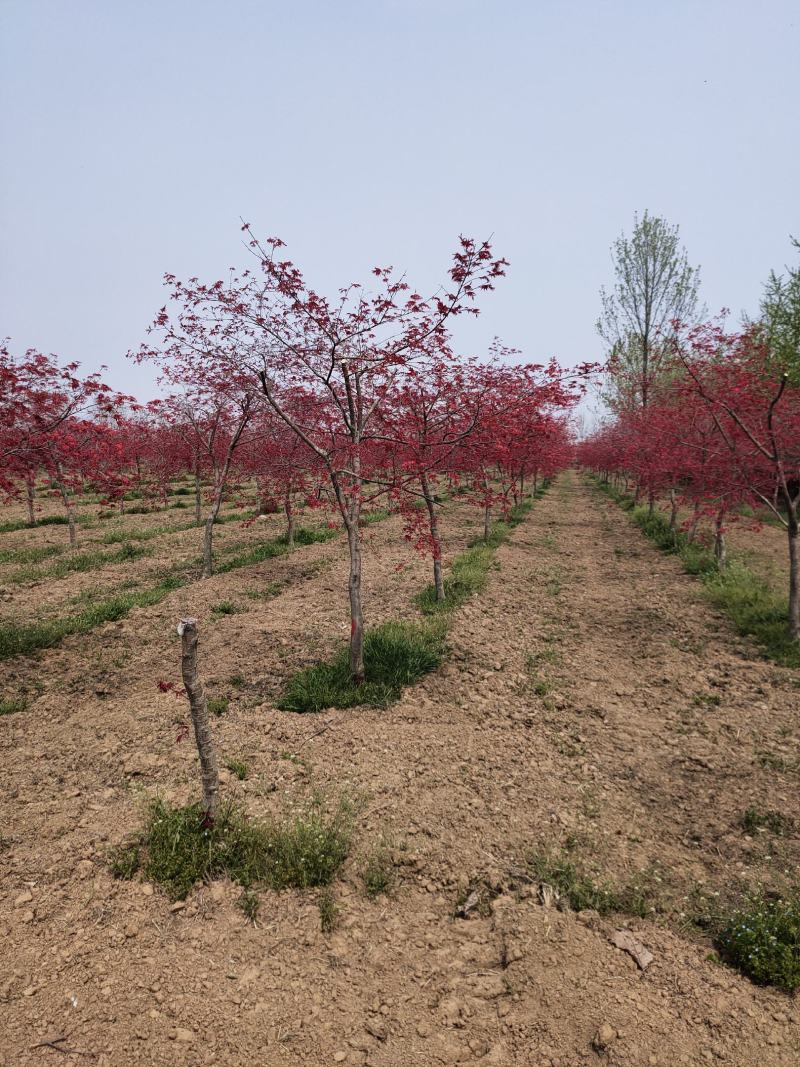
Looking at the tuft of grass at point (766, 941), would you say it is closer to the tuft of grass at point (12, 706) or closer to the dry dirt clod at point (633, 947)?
the dry dirt clod at point (633, 947)

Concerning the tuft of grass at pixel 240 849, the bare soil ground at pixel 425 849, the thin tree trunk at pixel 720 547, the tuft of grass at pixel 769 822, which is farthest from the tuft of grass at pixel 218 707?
the thin tree trunk at pixel 720 547

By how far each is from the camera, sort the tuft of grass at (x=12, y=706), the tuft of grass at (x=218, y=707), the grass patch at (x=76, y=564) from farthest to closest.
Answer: the grass patch at (x=76, y=564), the tuft of grass at (x=12, y=706), the tuft of grass at (x=218, y=707)

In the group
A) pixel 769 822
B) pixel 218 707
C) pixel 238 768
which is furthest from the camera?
pixel 218 707

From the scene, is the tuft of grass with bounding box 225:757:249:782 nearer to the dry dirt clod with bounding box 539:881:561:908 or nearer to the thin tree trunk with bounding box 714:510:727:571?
the dry dirt clod with bounding box 539:881:561:908

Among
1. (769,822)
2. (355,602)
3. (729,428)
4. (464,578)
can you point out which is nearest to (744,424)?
(729,428)

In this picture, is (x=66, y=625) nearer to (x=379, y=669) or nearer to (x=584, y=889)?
(x=379, y=669)

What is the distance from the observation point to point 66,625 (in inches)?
365

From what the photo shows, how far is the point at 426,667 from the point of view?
7664mm

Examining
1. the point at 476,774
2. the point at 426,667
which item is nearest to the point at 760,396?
the point at 426,667

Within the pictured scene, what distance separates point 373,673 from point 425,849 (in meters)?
3.08

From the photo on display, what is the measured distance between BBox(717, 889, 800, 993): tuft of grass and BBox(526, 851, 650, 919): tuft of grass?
0.56 metres

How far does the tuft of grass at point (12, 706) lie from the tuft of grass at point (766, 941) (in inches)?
311

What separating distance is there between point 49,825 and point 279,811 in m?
2.04

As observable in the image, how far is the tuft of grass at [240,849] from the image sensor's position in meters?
4.08
